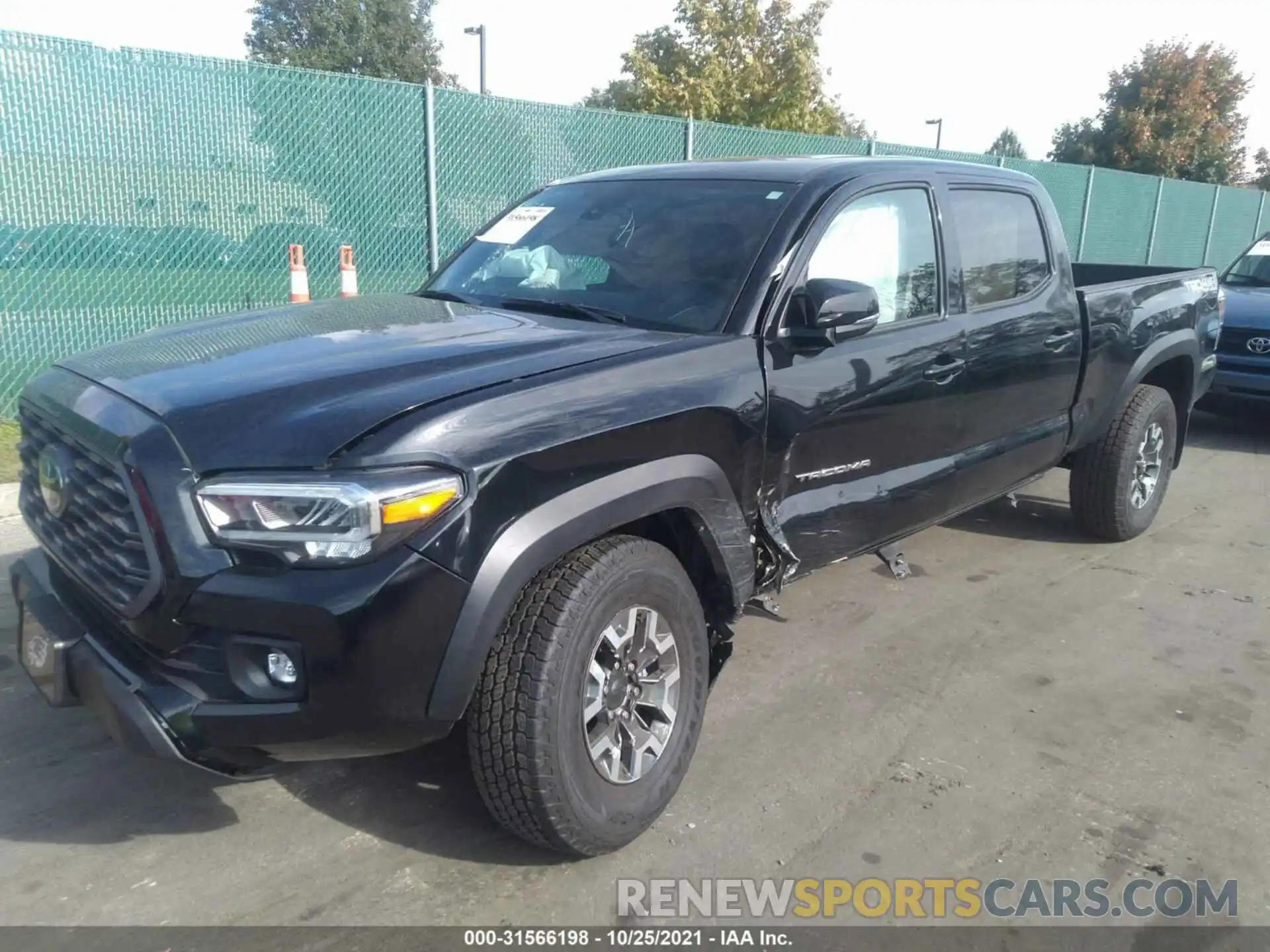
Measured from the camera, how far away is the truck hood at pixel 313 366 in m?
2.36

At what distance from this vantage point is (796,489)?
3381 mm

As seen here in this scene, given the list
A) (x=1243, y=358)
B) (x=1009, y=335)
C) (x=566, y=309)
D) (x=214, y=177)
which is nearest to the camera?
(x=566, y=309)

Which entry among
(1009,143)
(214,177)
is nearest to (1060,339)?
(214,177)

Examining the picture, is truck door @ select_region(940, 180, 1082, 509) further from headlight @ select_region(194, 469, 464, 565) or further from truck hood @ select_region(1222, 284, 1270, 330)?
truck hood @ select_region(1222, 284, 1270, 330)

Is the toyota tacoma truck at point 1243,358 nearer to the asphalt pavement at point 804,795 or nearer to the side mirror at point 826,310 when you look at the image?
the asphalt pavement at point 804,795

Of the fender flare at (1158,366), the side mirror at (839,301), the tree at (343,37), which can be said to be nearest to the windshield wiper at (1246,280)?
the fender flare at (1158,366)

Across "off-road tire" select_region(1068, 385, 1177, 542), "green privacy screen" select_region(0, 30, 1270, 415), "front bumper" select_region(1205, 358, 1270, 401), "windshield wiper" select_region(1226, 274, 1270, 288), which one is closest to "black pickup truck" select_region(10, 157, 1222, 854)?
"off-road tire" select_region(1068, 385, 1177, 542)

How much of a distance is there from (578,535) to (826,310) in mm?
1159

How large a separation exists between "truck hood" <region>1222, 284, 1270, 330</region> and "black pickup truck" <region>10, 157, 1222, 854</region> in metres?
5.21

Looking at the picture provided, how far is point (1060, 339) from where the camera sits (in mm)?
4688

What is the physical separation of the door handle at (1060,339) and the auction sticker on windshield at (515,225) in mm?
2307

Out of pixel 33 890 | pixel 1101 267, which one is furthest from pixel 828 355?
pixel 1101 267

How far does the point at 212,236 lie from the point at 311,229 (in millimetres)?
814

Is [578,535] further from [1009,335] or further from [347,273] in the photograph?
[347,273]
